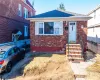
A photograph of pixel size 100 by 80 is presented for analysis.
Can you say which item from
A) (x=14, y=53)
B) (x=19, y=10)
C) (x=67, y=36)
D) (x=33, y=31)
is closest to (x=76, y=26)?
(x=67, y=36)

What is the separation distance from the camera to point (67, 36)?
18500 millimetres

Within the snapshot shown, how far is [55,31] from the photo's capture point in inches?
732

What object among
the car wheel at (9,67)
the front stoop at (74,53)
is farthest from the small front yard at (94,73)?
the car wheel at (9,67)

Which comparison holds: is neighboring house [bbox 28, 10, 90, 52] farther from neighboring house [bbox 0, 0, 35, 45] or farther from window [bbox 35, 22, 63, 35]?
neighboring house [bbox 0, 0, 35, 45]

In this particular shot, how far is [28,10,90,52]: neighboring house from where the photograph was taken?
18219 millimetres

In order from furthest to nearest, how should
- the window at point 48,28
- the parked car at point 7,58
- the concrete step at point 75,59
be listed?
the window at point 48,28 → the concrete step at point 75,59 → the parked car at point 7,58

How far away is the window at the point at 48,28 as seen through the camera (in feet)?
60.7

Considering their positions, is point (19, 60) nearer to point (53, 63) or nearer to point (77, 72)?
point (53, 63)

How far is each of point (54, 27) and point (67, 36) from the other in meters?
1.96

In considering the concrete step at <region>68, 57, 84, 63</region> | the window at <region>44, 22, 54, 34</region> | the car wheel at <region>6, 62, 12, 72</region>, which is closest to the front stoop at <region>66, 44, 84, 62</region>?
A: the concrete step at <region>68, 57, 84, 63</region>

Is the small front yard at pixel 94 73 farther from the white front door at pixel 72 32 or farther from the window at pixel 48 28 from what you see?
the window at pixel 48 28

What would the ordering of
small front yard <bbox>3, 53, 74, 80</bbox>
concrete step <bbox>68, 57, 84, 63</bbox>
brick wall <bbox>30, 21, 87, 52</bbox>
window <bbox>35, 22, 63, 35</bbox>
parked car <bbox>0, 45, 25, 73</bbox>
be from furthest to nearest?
window <bbox>35, 22, 63, 35</bbox>
brick wall <bbox>30, 21, 87, 52</bbox>
concrete step <bbox>68, 57, 84, 63</bbox>
parked car <bbox>0, 45, 25, 73</bbox>
small front yard <bbox>3, 53, 74, 80</bbox>

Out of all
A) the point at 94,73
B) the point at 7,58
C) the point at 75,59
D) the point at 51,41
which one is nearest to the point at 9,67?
the point at 7,58

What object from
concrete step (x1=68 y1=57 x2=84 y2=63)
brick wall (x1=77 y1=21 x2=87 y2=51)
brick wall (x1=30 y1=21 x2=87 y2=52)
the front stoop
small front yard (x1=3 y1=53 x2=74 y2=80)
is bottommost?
small front yard (x1=3 y1=53 x2=74 y2=80)
